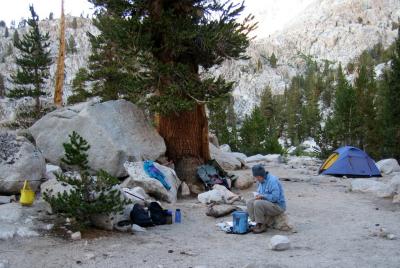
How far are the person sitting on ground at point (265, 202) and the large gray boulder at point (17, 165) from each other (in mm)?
5212

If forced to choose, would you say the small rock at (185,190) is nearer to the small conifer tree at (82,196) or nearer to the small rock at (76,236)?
the small conifer tree at (82,196)

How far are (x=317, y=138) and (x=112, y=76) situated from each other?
14124 millimetres

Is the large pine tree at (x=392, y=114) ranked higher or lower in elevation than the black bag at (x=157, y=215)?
higher

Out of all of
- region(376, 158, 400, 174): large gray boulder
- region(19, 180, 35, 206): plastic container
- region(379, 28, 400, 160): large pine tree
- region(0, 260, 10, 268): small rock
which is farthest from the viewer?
region(379, 28, 400, 160): large pine tree

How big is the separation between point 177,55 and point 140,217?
22.5ft

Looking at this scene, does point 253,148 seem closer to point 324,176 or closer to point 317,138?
point 317,138

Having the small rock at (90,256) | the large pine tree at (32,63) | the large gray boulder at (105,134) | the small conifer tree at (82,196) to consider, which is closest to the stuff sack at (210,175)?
the large gray boulder at (105,134)

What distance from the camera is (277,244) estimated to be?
6562mm

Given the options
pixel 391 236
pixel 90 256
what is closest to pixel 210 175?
pixel 391 236

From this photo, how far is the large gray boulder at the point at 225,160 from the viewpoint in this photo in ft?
60.6

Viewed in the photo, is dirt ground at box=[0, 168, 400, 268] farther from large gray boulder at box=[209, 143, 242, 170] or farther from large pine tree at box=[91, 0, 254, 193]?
large gray boulder at box=[209, 143, 242, 170]

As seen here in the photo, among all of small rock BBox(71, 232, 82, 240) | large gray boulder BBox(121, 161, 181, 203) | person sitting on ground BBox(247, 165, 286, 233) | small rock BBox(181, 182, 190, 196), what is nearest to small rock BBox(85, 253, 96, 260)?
small rock BBox(71, 232, 82, 240)

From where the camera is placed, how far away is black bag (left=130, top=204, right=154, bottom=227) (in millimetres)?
8273

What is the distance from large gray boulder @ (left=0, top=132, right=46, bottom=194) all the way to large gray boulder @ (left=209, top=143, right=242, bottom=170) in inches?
358
